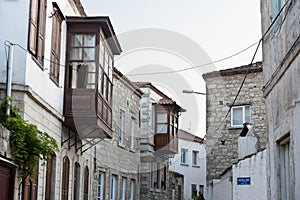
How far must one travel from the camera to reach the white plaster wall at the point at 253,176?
534 inches

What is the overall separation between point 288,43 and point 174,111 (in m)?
27.4

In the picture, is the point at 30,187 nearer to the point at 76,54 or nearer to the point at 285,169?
the point at 76,54

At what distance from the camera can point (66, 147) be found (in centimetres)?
1756

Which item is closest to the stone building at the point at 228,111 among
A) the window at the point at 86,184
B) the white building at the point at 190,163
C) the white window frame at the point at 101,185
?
the white window frame at the point at 101,185

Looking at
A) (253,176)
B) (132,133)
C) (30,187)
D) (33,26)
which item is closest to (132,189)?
(132,133)

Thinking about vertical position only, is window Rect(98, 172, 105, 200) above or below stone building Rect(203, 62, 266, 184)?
below

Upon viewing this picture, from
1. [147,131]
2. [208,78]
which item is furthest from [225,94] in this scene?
[147,131]

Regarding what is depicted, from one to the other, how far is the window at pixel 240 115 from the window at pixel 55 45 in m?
12.9

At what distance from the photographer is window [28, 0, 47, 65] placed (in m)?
13.4

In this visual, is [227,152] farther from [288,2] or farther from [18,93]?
[288,2]

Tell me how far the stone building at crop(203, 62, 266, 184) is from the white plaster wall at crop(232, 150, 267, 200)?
11.3 metres

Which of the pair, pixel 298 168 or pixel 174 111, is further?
pixel 174 111

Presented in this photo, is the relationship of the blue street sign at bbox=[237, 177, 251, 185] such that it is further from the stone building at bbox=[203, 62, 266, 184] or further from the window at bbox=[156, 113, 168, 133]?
the window at bbox=[156, 113, 168, 133]

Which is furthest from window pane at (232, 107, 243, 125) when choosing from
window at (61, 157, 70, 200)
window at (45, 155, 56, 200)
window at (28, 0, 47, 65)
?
window at (28, 0, 47, 65)
